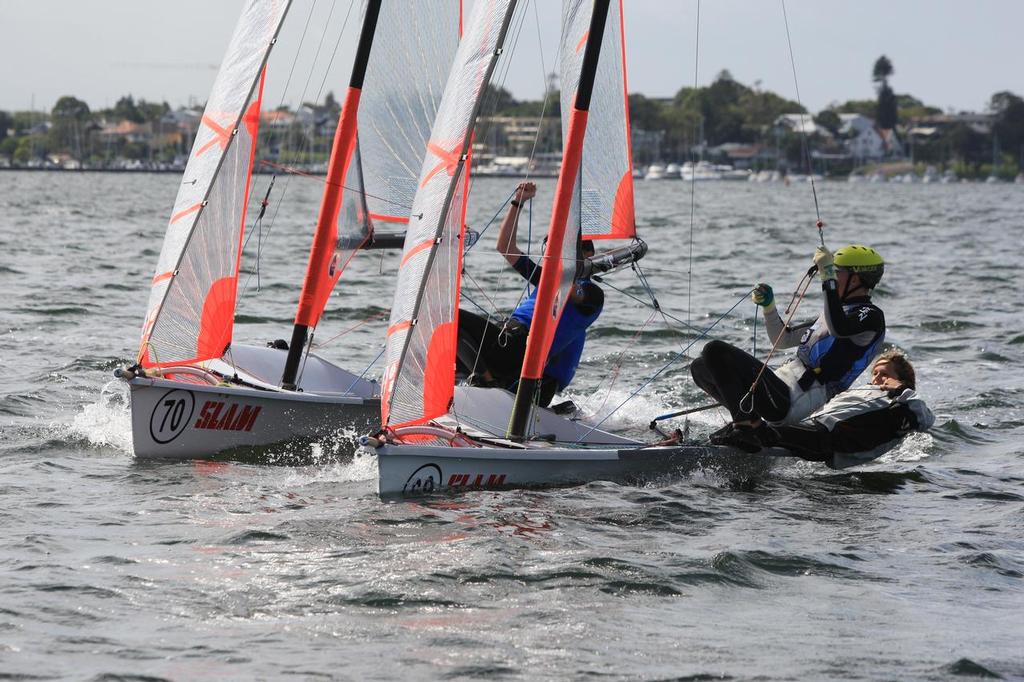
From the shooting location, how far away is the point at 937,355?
13.5 metres

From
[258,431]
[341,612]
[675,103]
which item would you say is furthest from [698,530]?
[675,103]

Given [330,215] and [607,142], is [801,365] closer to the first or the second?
[607,142]

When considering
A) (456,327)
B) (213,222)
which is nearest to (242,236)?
(213,222)

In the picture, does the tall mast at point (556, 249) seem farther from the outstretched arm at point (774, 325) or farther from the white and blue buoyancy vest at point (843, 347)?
the white and blue buoyancy vest at point (843, 347)

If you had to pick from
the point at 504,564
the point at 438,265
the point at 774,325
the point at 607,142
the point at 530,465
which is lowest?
the point at 504,564

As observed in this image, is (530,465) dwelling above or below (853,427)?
below

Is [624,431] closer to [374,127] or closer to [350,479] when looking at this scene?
[350,479]

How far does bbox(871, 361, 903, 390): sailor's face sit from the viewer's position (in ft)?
27.7

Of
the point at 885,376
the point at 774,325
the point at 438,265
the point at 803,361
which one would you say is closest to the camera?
the point at 438,265

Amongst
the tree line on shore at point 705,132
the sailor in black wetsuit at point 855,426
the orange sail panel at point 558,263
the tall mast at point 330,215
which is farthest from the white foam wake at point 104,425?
the tree line on shore at point 705,132

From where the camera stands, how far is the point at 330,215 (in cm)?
909

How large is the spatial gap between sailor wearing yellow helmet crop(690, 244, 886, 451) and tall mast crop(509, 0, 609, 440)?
1.08 meters

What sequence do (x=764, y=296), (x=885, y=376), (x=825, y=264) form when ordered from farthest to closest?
(x=885, y=376) < (x=764, y=296) < (x=825, y=264)

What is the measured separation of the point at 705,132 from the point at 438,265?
143458 millimetres
